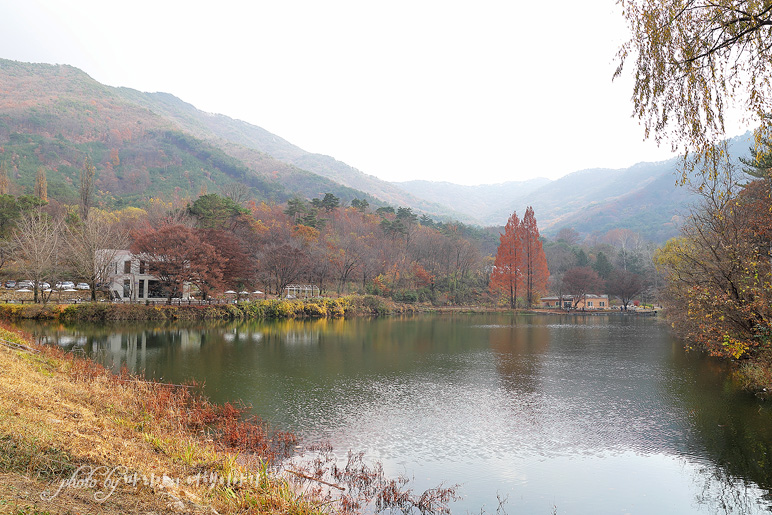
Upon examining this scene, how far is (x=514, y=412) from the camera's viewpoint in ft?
45.4

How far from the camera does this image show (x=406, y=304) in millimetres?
62250

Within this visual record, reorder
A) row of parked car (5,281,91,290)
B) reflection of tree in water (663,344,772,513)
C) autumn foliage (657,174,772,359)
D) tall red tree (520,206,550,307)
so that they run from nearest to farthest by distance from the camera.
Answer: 1. reflection of tree in water (663,344,772,513)
2. autumn foliage (657,174,772,359)
3. row of parked car (5,281,91,290)
4. tall red tree (520,206,550,307)

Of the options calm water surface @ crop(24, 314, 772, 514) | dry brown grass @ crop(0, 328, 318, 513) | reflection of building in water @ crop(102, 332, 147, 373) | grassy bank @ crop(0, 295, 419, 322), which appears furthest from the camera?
grassy bank @ crop(0, 295, 419, 322)

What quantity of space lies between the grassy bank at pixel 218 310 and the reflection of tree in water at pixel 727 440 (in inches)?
1426

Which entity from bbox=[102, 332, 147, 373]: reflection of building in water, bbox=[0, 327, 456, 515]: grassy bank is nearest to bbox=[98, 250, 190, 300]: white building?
bbox=[102, 332, 147, 373]: reflection of building in water

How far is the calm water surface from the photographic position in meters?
8.76

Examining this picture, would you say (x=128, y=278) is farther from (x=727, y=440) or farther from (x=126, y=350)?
(x=727, y=440)

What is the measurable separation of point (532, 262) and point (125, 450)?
216 ft

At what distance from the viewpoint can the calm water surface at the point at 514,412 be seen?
28.7 feet

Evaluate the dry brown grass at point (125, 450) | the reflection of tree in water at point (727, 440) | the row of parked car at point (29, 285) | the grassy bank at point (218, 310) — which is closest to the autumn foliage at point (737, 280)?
the reflection of tree in water at point (727, 440)

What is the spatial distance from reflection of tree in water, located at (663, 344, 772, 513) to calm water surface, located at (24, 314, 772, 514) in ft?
0.14

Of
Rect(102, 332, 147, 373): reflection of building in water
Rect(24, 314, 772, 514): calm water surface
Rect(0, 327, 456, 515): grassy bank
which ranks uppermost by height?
Rect(0, 327, 456, 515): grassy bank

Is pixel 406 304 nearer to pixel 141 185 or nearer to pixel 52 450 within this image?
pixel 52 450

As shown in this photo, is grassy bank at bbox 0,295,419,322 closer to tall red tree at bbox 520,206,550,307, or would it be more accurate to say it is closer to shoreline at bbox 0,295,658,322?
shoreline at bbox 0,295,658,322
